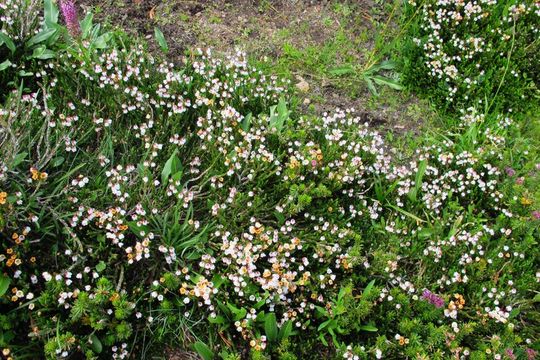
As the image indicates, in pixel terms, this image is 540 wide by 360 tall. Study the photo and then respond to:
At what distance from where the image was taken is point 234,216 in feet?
12.0

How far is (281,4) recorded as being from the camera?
555 centimetres

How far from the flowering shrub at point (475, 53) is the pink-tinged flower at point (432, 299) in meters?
2.19

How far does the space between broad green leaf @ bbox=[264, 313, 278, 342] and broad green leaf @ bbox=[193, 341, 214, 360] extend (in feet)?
1.28

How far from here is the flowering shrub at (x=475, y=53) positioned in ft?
16.4

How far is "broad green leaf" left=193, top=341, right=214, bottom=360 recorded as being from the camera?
3.17m

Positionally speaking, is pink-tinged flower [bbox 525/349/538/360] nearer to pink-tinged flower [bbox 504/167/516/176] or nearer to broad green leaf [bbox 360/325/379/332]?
broad green leaf [bbox 360/325/379/332]

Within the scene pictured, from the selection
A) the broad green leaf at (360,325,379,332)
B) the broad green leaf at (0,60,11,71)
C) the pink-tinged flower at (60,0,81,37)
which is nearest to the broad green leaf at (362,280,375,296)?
the broad green leaf at (360,325,379,332)

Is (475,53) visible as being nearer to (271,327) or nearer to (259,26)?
(259,26)

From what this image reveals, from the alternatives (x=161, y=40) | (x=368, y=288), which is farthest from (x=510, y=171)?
(x=161, y=40)

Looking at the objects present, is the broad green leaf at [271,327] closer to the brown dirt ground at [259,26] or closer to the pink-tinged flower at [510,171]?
the brown dirt ground at [259,26]

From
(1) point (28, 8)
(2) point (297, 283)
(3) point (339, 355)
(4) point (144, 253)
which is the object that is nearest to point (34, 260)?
(4) point (144, 253)

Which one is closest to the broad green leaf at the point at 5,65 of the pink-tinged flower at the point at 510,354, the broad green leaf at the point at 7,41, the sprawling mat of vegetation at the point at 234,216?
the sprawling mat of vegetation at the point at 234,216

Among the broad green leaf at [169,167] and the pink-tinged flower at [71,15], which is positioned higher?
the pink-tinged flower at [71,15]

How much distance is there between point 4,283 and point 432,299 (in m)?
2.83
